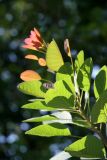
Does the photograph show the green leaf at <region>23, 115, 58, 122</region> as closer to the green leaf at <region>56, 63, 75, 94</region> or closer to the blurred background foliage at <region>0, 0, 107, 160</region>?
the green leaf at <region>56, 63, 75, 94</region>

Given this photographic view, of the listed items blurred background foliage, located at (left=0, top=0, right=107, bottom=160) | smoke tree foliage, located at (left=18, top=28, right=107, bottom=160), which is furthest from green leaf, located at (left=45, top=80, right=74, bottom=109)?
blurred background foliage, located at (left=0, top=0, right=107, bottom=160)

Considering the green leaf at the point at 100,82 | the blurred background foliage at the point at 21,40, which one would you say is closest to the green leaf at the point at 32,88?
the green leaf at the point at 100,82

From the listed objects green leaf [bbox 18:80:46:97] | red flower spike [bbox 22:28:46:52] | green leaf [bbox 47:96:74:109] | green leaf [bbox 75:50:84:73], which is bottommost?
green leaf [bbox 47:96:74:109]

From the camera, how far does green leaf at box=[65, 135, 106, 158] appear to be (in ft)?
3.04

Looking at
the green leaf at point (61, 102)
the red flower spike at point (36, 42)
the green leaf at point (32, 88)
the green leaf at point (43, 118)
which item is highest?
the red flower spike at point (36, 42)

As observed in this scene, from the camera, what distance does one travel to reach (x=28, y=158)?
2387 millimetres

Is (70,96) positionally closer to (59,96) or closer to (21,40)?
(59,96)

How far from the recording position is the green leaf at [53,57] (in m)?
0.92

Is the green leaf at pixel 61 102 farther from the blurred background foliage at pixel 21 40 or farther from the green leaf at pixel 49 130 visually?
the blurred background foliage at pixel 21 40

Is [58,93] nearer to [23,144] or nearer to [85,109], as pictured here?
[85,109]

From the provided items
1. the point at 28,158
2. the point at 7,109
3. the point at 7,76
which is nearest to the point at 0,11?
the point at 7,76

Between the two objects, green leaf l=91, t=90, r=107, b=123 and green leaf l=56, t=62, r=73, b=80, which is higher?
green leaf l=56, t=62, r=73, b=80

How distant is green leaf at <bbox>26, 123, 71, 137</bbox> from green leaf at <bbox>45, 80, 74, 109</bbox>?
0.06m

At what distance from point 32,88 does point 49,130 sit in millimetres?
89
